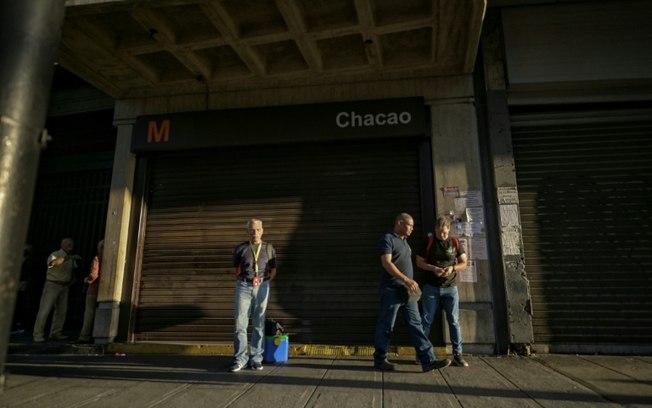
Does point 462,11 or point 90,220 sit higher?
point 462,11

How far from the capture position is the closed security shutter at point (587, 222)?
231 inches

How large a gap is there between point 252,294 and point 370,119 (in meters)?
3.45

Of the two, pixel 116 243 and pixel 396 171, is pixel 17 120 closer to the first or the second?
pixel 396 171

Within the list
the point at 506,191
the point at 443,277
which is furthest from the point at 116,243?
the point at 506,191

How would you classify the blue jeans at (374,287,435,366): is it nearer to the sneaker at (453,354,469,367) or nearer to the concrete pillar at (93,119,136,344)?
the sneaker at (453,354,469,367)

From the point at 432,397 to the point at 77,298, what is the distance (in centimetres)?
736

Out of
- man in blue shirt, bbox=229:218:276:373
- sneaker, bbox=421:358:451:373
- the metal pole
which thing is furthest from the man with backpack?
the metal pole

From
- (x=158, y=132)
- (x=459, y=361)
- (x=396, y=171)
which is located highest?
(x=158, y=132)

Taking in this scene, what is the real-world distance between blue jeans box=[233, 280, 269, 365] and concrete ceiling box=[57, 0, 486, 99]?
3743 millimetres

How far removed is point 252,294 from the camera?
16.8 ft

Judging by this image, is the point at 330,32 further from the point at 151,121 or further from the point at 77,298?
the point at 77,298

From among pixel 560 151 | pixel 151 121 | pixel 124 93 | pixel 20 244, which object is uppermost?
pixel 124 93

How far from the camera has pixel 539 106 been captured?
6629 millimetres

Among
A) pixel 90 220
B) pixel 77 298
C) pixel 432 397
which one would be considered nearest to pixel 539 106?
pixel 432 397
